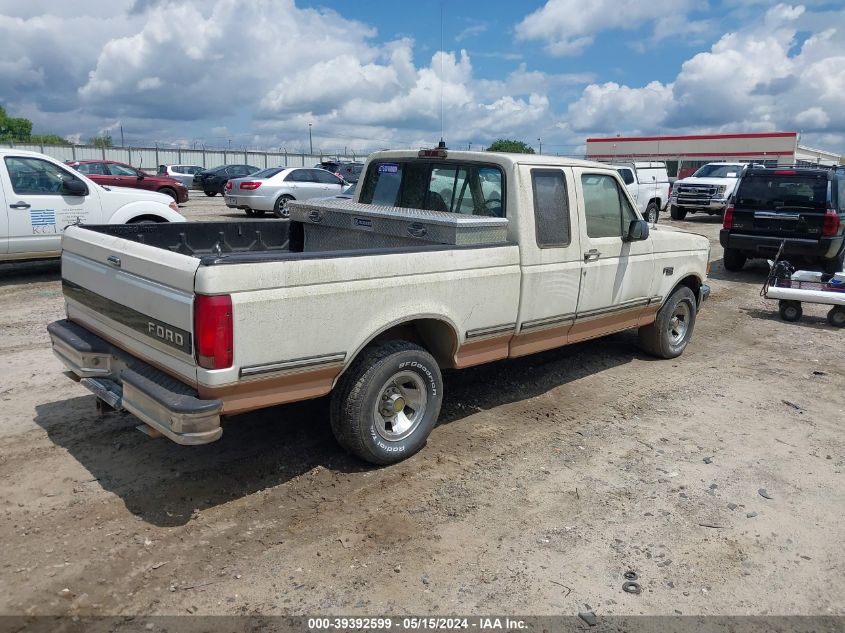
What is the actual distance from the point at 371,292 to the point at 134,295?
1359 millimetres

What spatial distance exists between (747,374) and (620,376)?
4.46ft

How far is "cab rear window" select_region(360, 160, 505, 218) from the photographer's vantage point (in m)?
5.23

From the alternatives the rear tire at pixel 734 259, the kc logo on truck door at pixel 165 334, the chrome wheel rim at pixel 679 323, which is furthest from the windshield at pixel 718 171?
the kc logo on truck door at pixel 165 334

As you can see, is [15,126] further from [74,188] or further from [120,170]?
[74,188]

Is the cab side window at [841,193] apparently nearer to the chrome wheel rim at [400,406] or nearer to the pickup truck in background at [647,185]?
the pickup truck in background at [647,185]

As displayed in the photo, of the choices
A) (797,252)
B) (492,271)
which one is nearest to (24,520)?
(492,271)

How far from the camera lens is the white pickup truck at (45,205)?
9.24m

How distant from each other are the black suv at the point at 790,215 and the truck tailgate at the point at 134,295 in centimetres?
1052

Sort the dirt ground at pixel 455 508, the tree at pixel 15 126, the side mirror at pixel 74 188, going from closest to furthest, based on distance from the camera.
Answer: the dirt ground at pixel 455 508 → the side mirror at pixel 74 188 → the tree at pixel 15 126

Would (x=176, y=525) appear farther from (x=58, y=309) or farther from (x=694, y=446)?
(x=58, y=309)

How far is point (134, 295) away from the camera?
390 cm

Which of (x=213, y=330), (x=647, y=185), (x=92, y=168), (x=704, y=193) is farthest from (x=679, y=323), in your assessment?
(x=92, y=168)

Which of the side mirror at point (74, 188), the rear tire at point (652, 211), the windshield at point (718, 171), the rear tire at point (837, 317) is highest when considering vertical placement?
the windshield at point (718, 171)

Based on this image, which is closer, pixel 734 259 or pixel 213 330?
pixel 213 330
